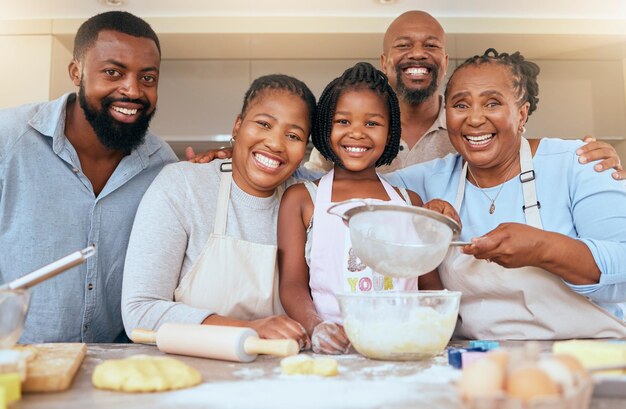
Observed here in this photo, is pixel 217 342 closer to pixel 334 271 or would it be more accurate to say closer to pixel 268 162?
pixel 334 271

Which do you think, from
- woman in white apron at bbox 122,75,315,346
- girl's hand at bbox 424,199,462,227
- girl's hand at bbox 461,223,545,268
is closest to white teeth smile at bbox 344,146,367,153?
woman in white apron at bbox 122,75,315,346

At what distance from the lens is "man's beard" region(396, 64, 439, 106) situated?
2496mm

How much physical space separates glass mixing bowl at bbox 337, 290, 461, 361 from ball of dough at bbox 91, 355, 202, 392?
13.9 inches

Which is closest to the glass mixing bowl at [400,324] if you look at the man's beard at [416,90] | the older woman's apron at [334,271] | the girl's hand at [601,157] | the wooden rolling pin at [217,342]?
the wooden rolling pin at [217,342]

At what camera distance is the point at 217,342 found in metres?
1.12

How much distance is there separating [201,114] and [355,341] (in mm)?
3212

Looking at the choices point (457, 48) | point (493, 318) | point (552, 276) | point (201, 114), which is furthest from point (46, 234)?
point (457, 48)

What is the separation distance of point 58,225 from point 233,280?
63 centimetres

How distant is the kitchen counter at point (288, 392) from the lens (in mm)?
814

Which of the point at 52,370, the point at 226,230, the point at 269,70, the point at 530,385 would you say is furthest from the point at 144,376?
the point at 269,70

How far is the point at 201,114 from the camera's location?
4113 mm

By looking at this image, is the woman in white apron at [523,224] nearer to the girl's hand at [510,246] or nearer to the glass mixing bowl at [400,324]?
the girl's hand at [510,246]

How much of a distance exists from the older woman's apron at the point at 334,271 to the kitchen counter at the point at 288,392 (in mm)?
447

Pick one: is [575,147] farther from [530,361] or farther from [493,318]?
[530,361]
